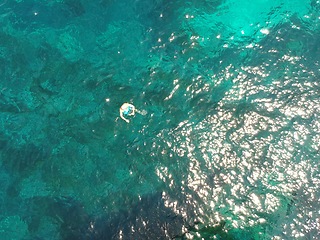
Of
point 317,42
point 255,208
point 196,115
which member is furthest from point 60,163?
point 317,42

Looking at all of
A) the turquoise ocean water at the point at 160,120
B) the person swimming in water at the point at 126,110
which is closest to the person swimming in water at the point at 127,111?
the person swimming in water at the point at 126,110

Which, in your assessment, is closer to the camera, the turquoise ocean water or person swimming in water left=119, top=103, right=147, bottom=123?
the turquoise ocean water

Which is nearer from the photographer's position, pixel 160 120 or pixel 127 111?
pixel 160 120

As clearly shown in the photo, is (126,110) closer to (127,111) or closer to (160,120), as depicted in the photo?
(127,111)

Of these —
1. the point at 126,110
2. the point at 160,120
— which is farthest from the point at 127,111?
the point at 160,120

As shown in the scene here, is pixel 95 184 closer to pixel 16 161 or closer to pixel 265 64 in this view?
pixel 16 161

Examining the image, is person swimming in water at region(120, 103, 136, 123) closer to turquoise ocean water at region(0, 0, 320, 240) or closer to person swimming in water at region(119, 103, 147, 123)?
person swimming in water at region(119, 103, 147, 123)

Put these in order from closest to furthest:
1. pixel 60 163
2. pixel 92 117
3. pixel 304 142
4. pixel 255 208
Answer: pixel 255 208 < pixel 304 142 < pixel 60 163 < pixel 92 117

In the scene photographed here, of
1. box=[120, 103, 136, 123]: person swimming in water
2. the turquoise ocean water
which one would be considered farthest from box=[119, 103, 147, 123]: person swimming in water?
the turquoise ocean water
